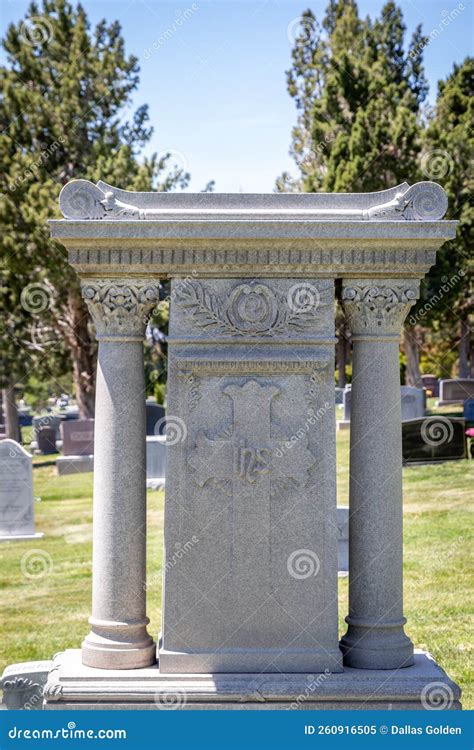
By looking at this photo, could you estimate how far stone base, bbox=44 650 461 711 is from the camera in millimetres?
6059

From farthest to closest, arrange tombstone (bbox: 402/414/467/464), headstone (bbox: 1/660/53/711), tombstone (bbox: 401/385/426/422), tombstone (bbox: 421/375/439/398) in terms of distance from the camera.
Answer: tombstone (bbox: 421/375/439/398), tombstone (bbox: 401/385/426/422), tombstone (bbox: 402/414/467/464), headstone (bbox: 1/660/53/711)

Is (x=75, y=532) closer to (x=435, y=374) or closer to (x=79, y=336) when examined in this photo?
(x=79, y=336)

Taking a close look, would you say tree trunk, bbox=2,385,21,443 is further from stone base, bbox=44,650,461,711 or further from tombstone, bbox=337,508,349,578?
stone base, bbox=44,650,461,711

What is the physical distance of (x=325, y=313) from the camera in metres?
6.34

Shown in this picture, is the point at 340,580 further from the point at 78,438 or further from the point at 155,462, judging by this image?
the point at 78,438

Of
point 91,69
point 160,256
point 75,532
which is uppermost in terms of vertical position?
point 91,69

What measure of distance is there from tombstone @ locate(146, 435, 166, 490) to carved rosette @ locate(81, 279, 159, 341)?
13.0 m

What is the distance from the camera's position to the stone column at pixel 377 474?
6359 millimetres

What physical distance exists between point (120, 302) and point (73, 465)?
19.6 metres

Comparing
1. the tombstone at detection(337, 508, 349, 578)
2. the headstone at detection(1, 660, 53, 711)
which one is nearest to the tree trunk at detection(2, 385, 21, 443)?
the tombstone at detection(337, 508, 349, 578)

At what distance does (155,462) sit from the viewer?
19516mm

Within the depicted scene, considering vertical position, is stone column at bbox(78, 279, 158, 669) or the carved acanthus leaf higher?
the carved acanthus leaf

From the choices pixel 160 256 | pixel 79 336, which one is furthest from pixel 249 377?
pixel 79 336

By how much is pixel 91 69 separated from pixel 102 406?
2634cm
